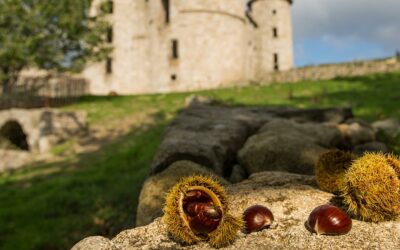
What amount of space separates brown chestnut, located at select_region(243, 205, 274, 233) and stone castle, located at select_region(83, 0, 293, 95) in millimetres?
34336

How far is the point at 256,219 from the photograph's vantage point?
317 centimetres

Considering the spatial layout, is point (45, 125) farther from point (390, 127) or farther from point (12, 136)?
point (390, 127)

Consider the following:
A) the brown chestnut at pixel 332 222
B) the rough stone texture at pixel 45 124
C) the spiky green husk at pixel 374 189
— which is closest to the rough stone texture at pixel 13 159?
the rough stone texture at pixel 45 124

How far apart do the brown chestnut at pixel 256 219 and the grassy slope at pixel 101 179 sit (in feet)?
13.5

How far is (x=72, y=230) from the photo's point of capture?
876 centimetres

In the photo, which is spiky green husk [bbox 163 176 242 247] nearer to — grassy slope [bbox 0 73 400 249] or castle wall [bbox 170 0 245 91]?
grassy slope [bbox 0 73 400 249]

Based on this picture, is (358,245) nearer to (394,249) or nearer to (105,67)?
(394,249)

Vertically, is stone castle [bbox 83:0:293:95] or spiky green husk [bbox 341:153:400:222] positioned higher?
stone castle [bbox 83:0:293:95]

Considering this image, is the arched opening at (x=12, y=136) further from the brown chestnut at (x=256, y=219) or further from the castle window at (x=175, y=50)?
the brown chestnut at (x=256, y=219)

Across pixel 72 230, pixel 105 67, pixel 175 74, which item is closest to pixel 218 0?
pixel 175 74

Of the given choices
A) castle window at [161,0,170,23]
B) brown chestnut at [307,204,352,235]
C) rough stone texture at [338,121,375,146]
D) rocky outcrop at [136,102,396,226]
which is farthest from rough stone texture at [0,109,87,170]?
castle window at [161,0,170,23]

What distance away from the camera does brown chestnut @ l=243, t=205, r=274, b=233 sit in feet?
10.4

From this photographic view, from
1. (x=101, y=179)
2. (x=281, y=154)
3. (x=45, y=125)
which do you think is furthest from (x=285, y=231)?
(x=45, y=125)

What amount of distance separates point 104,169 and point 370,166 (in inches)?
467
